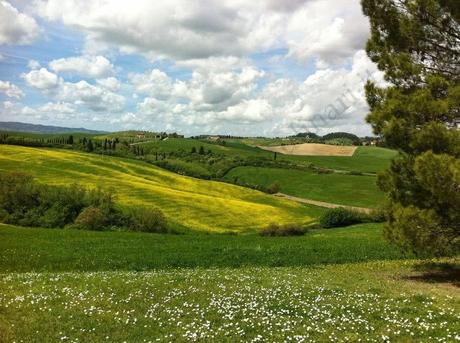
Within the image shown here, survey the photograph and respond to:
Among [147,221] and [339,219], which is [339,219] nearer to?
[339,219]

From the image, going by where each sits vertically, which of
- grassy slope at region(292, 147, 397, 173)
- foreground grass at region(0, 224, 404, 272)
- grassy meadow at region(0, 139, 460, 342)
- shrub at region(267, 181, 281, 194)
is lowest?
shrub at region(267, 181, 281, 194)

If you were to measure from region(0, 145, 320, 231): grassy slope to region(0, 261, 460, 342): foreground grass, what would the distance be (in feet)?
170

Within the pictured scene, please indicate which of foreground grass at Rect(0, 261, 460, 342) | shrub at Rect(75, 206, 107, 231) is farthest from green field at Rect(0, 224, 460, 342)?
shrub at Rect(75, 206, 107, 231)

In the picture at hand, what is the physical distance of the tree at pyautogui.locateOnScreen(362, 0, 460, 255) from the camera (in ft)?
61.8

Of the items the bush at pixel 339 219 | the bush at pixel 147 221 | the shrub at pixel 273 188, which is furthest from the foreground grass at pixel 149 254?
the shrub at pixel 273 188

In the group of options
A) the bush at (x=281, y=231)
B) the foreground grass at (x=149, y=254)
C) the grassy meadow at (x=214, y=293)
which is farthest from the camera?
the bush at (x=281, y=231)

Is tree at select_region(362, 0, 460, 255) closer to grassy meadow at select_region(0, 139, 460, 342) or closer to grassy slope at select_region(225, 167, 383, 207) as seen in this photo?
grassy meadow at select_region(0, 139, 460, 342)

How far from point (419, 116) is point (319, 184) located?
125 metres

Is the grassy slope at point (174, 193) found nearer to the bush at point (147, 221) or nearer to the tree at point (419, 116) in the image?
the bush at point (147, 221)

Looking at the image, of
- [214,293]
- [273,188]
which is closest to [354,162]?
[273,188]

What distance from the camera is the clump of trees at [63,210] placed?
61656 millimetres

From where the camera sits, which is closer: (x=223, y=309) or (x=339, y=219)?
(x=223, y=309)

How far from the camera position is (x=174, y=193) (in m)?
87.0

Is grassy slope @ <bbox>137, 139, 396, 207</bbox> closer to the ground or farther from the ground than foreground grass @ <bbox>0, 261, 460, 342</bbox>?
closer to the ground
